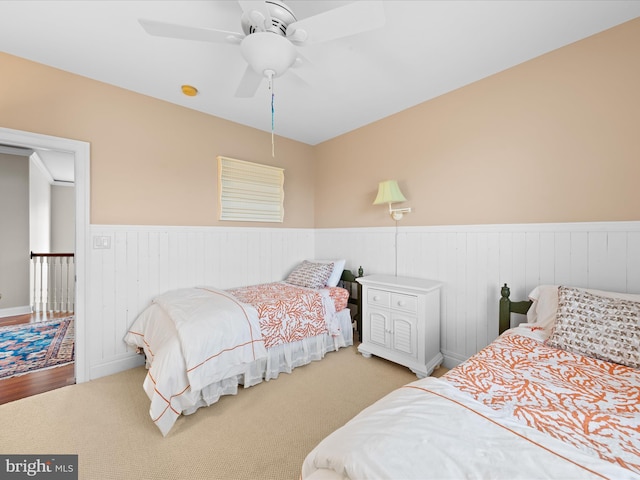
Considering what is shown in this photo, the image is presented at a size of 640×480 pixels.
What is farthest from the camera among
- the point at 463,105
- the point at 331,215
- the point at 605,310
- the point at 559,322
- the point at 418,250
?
the point at 331,215

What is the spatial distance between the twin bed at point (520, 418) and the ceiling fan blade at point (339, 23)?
162 cm

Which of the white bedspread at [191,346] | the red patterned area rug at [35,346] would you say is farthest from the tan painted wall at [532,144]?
the red patterned area rug at [35,346]

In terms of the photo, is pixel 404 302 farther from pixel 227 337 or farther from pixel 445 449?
pixel 445 449

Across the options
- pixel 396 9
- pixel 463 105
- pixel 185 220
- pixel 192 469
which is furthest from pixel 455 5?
pixel 192 469

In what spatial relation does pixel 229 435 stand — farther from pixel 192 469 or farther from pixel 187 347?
pixel 187 347

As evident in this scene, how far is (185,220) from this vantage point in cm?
291

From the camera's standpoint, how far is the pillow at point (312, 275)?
3158 mm

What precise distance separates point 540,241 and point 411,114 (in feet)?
5.64

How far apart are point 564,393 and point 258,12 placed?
216cm

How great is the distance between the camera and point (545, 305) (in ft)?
5.98

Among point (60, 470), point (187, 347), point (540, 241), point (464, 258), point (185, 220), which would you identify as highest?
point (185, 220)

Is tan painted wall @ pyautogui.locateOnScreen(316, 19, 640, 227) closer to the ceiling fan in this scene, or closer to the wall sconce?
the wall sconce

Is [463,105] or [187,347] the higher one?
[463,105]

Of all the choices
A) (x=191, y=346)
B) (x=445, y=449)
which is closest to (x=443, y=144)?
(x=445, y=449)
